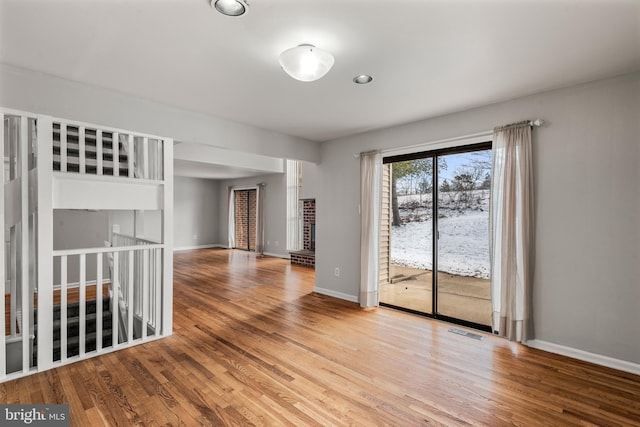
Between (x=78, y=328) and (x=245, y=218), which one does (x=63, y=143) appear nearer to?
(x=78, y=328)

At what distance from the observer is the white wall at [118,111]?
2.51 meters

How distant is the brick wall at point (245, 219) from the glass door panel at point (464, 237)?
7.00 m

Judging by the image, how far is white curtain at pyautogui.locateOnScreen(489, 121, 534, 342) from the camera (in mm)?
2977

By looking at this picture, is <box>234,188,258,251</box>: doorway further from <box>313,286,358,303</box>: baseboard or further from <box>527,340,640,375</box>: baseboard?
<box>527,340,640,375</box>: baseboard

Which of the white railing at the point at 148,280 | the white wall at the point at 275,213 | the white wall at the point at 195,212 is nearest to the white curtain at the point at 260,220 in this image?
the white wall at the point at 275,213

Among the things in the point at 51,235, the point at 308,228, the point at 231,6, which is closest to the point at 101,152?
the point at 51,235

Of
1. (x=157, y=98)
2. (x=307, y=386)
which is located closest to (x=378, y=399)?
(x=307, y=386)

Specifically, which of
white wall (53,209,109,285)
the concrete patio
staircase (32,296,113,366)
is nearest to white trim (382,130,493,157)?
the concrete patio

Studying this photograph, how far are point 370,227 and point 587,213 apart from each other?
2.27 m

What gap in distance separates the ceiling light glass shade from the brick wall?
7947mm

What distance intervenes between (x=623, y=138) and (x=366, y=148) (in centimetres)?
266

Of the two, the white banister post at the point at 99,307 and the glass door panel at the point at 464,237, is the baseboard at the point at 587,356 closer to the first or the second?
the glass door panel at the point at 464,237

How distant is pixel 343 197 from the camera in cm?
470

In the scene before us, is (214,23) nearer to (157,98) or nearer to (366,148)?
(157,98)
